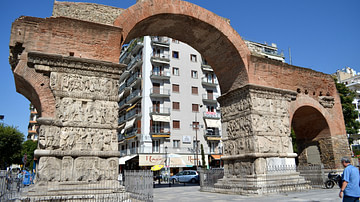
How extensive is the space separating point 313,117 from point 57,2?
11022 mm

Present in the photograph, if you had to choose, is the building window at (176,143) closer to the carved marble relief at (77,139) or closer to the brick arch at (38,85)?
the carved marble relief at (77,139)

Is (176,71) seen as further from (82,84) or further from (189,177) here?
(82,84)

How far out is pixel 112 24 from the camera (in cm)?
826

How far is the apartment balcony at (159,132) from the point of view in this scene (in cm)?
2689

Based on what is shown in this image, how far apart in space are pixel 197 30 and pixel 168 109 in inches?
725

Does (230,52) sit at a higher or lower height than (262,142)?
higher

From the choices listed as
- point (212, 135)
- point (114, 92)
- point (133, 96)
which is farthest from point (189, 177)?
point (133, 96)

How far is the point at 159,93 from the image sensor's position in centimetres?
2855

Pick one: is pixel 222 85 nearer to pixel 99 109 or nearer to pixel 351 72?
pixel 99 109

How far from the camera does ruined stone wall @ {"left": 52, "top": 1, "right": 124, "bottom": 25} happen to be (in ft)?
25.9

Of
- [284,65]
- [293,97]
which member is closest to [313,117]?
[293,97]

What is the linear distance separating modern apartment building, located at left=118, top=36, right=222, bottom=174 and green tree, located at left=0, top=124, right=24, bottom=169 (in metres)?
10.5

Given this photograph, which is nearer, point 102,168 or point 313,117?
point 102,168

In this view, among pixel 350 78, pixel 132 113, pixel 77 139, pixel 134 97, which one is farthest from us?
pixel 350 78
